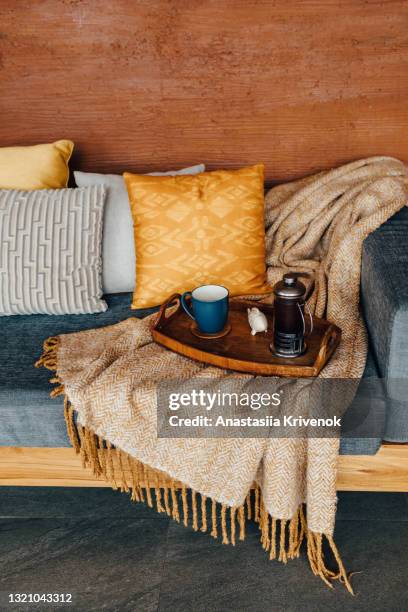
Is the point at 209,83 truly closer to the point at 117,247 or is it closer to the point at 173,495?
the point at 117,247

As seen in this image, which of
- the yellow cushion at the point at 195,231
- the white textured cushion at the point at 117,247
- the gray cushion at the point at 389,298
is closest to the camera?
the gray cushion at the point at 389,298

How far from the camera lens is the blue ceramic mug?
1.38 m

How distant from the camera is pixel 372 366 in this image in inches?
55.6

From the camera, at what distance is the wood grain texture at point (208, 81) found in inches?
74.0

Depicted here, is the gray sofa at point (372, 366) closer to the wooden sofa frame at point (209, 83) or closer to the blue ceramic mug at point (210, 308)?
the blue ceramic mug at point (210, 308)

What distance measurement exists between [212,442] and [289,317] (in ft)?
1.15

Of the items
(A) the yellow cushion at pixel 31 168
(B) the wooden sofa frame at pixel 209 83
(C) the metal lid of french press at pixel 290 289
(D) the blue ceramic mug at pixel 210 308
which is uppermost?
(B) the wooden sofa frame at pixel 209 83

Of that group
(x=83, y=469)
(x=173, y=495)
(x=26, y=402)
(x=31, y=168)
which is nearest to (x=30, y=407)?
(x=26, y=402)

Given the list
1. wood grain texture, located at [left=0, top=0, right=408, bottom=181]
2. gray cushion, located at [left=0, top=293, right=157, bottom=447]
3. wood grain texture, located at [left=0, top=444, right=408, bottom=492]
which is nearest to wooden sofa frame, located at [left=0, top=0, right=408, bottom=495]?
wood grain texture, located at [left=0, top=0, right=408, bottom=181]

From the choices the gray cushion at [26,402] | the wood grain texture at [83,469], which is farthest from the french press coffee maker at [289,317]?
the gray cushion at [26,402]

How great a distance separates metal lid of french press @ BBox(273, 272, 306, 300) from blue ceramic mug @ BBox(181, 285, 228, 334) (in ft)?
0.53

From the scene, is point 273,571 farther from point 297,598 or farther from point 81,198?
point 81,198

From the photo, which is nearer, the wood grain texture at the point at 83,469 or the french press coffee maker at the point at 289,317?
the french press coffee maker at the point at 289,317

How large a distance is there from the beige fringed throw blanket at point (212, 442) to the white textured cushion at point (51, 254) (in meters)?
0.17
